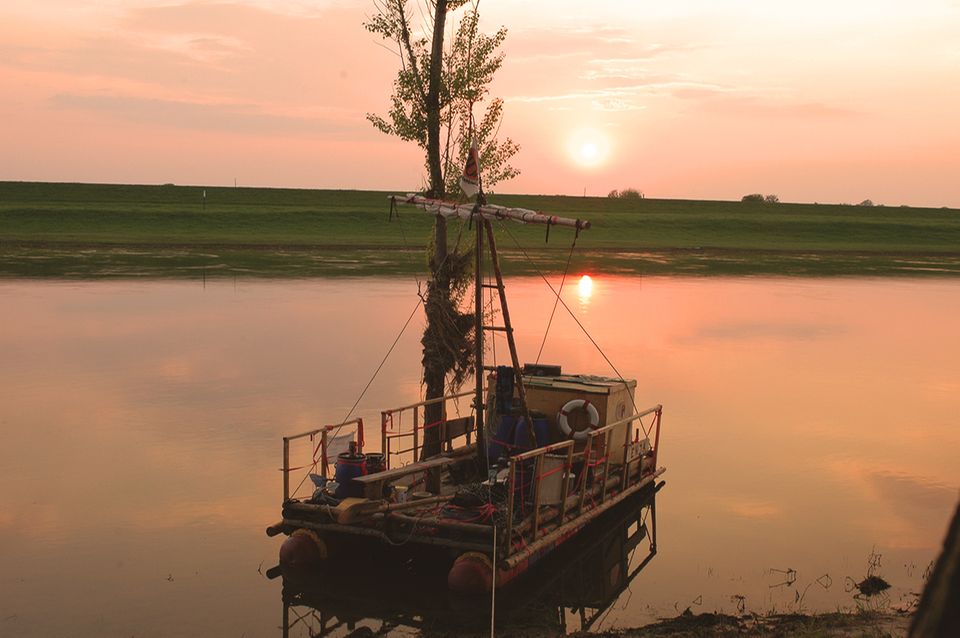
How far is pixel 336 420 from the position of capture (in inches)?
917

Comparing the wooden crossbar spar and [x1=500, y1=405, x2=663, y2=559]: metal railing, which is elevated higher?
the wooden crossbar spar

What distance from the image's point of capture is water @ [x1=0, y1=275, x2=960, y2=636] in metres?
14.9

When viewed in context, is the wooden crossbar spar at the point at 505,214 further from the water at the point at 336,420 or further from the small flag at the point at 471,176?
the water at the point at 336,420

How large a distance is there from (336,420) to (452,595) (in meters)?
8.75

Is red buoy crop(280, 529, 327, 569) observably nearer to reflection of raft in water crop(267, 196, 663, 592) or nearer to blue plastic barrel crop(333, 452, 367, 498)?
reflection of raft in water crop(267, 196, 663, 592)

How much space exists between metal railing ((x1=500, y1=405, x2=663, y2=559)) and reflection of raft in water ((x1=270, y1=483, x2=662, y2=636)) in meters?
0.79

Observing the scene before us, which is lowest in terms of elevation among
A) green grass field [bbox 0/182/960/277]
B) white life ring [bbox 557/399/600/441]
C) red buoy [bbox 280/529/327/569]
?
red buoy [bbox 280/529/327/569]

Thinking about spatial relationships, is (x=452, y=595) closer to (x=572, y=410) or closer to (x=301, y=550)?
(x=301, y=550)

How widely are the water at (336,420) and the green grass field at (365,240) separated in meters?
18.5

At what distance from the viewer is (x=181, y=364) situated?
29.7 metres

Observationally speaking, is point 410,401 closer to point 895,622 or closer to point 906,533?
point 906,533

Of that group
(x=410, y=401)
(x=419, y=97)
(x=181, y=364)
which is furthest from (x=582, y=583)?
(x=181, y=364)

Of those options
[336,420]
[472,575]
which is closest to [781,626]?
[472,575]

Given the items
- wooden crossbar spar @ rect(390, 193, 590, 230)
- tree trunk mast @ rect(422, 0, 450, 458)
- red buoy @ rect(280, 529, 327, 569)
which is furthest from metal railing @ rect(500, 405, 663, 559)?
tree trunk mast @ rect(422, 0, 450, 458)
